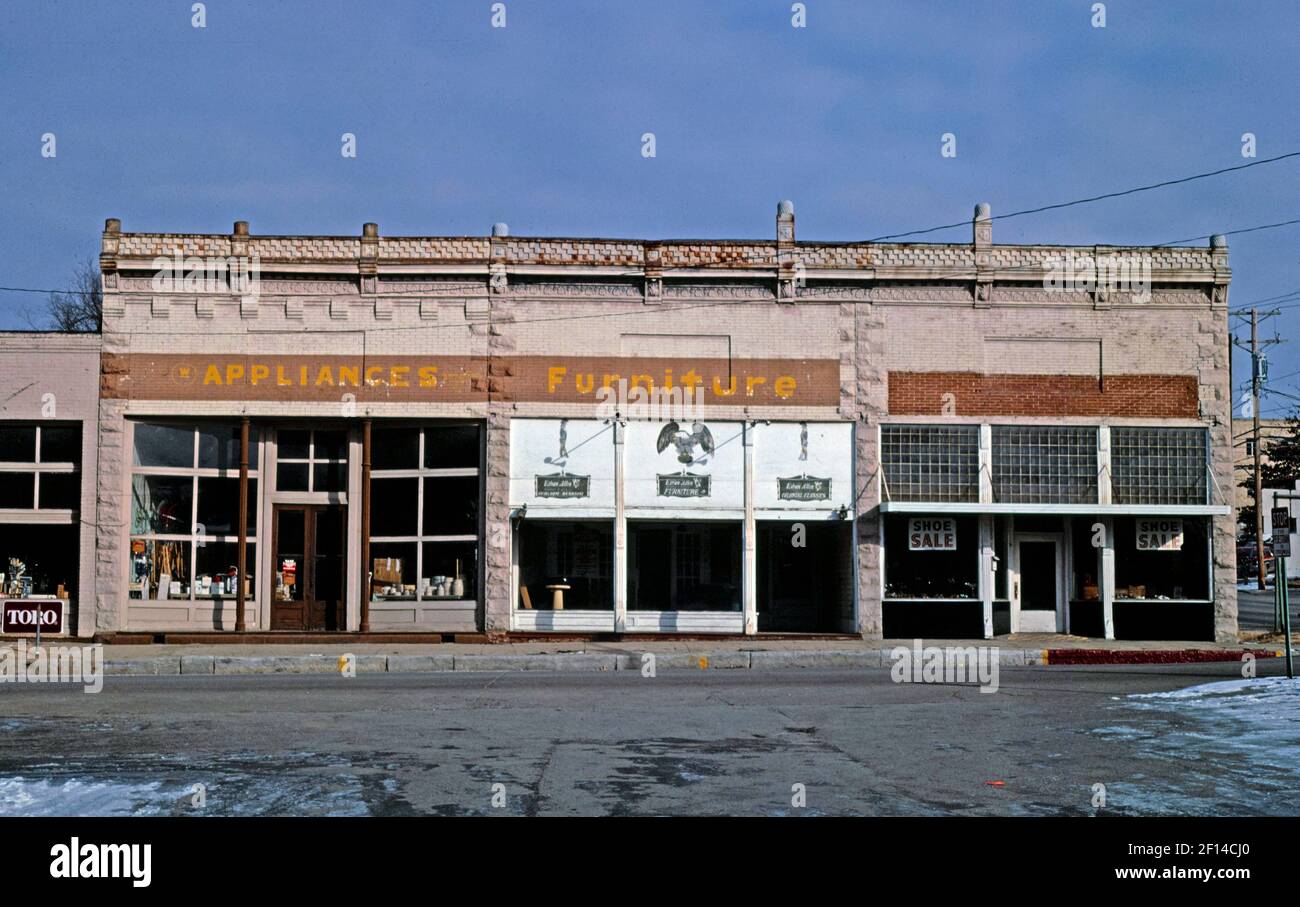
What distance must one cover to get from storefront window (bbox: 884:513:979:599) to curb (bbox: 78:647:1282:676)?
281 centimetres

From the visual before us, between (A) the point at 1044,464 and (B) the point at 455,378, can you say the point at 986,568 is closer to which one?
(A) the point at 1044,464

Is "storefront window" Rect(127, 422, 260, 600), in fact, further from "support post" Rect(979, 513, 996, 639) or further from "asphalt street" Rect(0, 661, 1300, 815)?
"support post" Rect(979, 513, 996, 639)

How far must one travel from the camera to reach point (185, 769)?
9188 millimetres

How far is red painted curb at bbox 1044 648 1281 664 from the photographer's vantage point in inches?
835

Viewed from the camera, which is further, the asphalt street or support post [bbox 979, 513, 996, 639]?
support post [bbox 979, 513, 996, 639]

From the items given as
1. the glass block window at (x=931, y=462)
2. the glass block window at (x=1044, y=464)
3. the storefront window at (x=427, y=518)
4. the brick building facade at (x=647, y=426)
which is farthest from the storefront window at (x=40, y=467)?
the glass block window at (x=1044, y=464)

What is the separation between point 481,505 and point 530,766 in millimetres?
15284

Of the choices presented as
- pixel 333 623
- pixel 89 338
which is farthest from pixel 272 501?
pixel 89 338

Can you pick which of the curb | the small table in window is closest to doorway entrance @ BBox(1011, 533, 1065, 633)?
the curb

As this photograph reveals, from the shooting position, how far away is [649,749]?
1041cm

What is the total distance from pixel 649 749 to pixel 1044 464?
16418 mm

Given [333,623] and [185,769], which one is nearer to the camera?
[185,769]

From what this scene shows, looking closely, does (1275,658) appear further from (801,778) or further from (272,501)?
(272,501)
